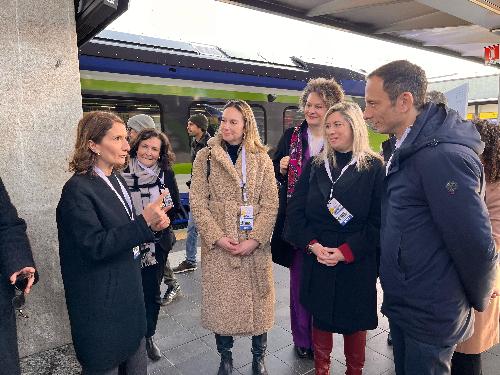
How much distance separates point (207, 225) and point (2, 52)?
163cm

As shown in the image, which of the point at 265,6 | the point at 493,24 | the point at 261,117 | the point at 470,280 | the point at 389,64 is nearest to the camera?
the point at 470,280

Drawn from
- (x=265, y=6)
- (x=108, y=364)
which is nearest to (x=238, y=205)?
(x=108, y=364)

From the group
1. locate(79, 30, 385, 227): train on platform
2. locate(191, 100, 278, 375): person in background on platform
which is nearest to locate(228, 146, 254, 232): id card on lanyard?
locate(191, 100, 278, 375): person in background on platform

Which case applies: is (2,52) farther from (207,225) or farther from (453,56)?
(453,56)

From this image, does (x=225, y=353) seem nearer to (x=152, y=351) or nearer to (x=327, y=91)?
(x=152, y=351)

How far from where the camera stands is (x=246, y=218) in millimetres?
2531

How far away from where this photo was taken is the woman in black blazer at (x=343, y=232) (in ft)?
7.27

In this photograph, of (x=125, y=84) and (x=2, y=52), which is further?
(x=125, y=84)

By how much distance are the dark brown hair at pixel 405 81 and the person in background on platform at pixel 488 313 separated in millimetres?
765

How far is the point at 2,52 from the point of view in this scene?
219 centimetres

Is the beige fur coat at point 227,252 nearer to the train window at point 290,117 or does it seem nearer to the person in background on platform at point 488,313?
the person in background on platform at point 488,313

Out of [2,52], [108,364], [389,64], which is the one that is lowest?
[108,364]

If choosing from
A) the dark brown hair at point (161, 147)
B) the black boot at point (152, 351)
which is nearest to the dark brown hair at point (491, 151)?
the dark brown hair at point (161, 147)

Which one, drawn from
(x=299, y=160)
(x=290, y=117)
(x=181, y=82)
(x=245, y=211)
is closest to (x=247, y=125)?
(x=299, y=160)
